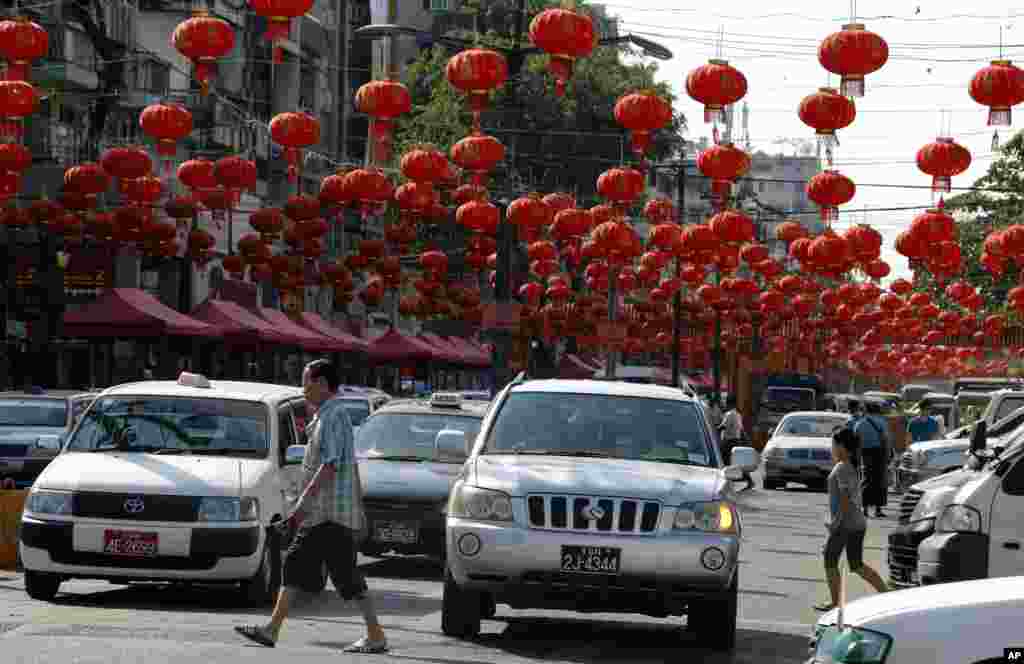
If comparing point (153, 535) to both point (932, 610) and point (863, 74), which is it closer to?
point (932, 610)

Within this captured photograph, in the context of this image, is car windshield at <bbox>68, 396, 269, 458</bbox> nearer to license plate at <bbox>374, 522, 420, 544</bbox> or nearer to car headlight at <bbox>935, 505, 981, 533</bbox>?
license plate at <bbox>374, 522, 420, 544</bbox>

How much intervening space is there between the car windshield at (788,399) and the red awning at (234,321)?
24.5 metres

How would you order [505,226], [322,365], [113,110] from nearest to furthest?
[322,365] → [505,226] → [113,110]

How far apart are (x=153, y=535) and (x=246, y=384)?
2416 millimetres

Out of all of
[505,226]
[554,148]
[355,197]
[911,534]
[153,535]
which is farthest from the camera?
[554,148]

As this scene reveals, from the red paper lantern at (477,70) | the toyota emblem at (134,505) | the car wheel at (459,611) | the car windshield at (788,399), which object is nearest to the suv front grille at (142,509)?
the toyota emblem at (134,505)

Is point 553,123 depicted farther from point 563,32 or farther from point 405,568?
point 405,568

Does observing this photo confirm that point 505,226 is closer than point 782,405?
Yes

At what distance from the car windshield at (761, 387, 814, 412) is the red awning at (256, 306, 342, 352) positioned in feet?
64.1

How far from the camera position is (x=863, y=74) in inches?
951

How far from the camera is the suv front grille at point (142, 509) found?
51.2ft

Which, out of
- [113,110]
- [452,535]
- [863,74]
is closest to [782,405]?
[113,110]

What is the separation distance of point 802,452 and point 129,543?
2958cm

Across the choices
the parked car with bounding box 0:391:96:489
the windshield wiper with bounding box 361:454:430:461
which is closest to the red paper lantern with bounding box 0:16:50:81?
the parked car with bounding box 0:391:96:489
